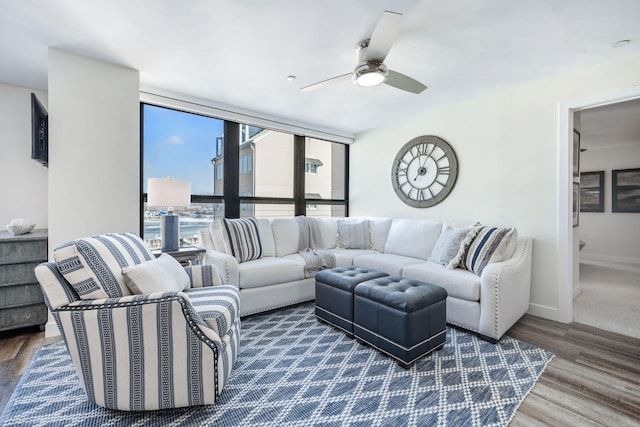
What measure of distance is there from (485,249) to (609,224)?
5.01 metres

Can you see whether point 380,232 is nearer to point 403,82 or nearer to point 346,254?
point 346,254

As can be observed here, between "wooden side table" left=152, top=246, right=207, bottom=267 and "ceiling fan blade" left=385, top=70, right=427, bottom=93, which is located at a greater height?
"ceiling fan blade" left=385, top=70, right=427, bottom=93

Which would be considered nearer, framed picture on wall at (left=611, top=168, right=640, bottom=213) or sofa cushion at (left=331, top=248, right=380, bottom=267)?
sofa cushion at (left=331, top=248, right=380, bottom=267)

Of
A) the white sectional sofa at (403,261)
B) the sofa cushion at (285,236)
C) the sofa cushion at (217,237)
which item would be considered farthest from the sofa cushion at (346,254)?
the sofa cushion at (217,237)

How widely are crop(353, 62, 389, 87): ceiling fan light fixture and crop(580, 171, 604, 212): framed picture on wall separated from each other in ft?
19.8

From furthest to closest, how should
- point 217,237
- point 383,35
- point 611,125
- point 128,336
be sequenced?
point 611,125, point 217,237, point 383,35, point 128,336

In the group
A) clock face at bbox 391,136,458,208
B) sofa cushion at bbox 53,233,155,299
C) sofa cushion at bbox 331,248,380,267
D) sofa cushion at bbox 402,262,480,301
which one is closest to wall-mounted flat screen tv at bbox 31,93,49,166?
sofa cushion at bbox 53,233,155,299

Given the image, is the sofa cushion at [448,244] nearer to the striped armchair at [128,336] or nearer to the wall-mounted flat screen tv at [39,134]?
the striped armchair at [128,336]

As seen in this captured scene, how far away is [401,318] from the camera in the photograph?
193 centimetres

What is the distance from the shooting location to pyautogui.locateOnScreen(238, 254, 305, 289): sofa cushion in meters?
2.80

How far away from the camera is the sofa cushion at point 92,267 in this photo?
1473 millimetres

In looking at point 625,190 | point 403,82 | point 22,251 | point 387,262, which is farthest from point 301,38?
point 625,190

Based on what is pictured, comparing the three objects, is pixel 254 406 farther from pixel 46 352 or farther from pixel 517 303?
pixel 517 303

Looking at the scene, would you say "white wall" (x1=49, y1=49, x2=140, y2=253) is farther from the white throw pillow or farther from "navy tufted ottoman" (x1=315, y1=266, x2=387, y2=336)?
"navy tufted ottoman" (x1=315, y1=266, x2=387, y2=336)
